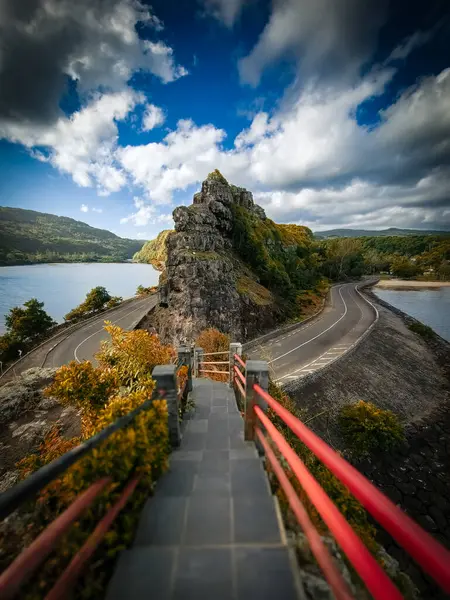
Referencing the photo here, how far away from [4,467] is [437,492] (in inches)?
695

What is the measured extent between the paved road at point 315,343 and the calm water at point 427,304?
1222 centimetres

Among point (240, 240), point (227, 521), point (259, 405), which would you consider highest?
point (240, 240)

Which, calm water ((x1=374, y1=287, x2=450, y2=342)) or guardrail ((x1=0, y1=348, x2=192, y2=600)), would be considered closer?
guardrail ((x1=0, y1=348, x2=192, y2=600))

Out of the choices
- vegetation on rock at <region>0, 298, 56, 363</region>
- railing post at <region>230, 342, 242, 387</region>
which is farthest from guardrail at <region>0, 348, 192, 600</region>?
vegetation on rock at <region>0, 298, 56, 363</region>

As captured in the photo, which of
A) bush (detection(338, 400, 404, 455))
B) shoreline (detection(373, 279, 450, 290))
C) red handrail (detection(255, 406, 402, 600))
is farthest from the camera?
shoreline (detection(373, 279, 450, 290))

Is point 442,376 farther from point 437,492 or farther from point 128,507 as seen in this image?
point 128,507

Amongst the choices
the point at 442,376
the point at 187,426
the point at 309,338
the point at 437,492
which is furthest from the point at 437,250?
the point at 187,426

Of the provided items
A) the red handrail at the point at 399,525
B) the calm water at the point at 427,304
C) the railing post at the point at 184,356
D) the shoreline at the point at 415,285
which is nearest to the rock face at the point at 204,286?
the railing post at the point at 184,356

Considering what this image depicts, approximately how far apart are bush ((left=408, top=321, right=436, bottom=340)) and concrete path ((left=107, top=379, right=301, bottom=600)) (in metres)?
35.9

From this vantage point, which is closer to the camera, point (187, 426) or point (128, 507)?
point (128, 507)

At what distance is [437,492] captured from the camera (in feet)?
35.8

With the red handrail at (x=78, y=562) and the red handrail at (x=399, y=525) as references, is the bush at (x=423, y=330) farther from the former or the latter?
the red handrail at (x=78, y=562)

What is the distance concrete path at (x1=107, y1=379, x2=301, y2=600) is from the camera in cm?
181

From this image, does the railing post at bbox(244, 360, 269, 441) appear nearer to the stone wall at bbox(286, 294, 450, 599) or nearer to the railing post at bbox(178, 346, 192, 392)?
the railing post at bbox(178, 346, 192, 392)
